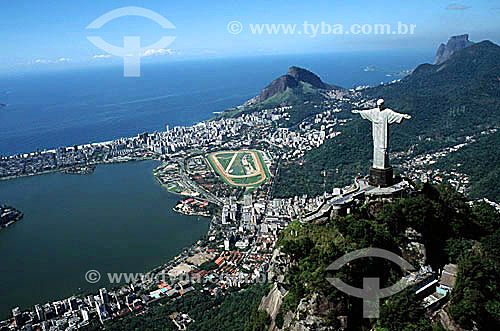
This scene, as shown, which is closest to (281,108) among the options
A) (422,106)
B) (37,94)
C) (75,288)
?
(422,106)

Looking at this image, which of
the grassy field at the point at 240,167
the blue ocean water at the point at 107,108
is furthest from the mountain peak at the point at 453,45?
the grassy field at the point at 240,167

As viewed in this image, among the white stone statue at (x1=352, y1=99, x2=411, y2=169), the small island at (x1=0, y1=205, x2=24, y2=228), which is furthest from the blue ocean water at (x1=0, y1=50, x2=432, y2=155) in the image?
the white stone statue at (x1=352, y1=99, x2=411, y2=169)

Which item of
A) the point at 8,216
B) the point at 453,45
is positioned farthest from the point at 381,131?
the point at 453,45

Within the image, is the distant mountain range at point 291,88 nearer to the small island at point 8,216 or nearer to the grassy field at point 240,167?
the grassy field at point 240,167

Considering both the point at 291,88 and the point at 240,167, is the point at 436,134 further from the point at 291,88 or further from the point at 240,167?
the point at 291,88

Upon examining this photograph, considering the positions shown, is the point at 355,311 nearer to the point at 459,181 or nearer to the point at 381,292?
the point at 381,292
